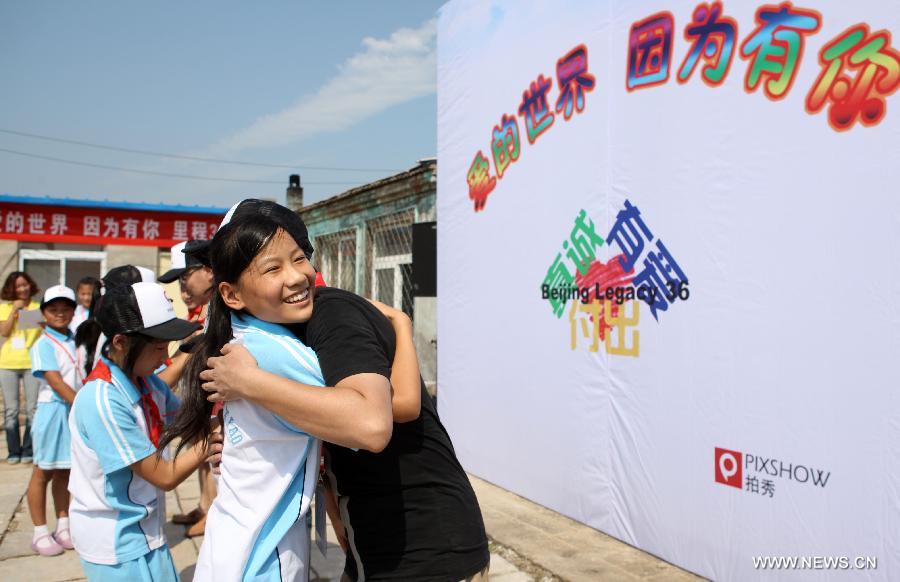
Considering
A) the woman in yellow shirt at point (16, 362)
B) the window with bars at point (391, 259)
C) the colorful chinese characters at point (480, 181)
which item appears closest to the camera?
the colorful chinese characters at point (480, 181)

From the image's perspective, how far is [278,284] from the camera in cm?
145

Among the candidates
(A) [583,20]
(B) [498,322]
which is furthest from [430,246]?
(A) [583,20]

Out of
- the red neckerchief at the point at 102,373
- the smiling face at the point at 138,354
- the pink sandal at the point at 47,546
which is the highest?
the smiling face at the point at 138,354

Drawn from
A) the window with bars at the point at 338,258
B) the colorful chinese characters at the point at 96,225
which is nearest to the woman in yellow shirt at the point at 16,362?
the window with bars at the point at 338,258

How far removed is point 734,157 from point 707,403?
121cm

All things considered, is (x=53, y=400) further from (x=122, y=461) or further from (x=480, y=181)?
(x=480, y=181)

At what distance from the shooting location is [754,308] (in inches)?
137

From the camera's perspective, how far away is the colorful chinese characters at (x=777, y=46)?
129 inches

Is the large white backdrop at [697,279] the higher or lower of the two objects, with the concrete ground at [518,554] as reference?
higher

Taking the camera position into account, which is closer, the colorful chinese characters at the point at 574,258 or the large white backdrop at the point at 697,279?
the large white backdrop at the point at 697,279

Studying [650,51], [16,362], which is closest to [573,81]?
[650,51]

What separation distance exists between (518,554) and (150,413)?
238cm

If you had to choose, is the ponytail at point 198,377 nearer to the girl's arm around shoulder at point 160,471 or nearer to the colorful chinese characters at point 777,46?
the girl's arm around shoulder at point 160,471

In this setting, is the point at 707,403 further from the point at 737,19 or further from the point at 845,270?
the point at 737,19
